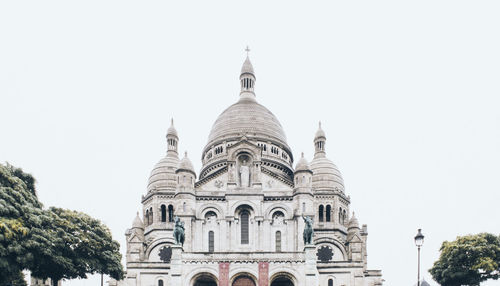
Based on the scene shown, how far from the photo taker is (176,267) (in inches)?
1916

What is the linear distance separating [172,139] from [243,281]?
92.2ft

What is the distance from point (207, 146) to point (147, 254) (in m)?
15.9

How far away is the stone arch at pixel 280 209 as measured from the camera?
5512 centimetres

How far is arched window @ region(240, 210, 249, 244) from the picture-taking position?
5436 centimetres

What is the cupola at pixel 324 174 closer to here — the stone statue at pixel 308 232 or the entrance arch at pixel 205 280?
the stone statue at pixel 308 232

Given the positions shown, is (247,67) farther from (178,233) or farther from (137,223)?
(178,233)

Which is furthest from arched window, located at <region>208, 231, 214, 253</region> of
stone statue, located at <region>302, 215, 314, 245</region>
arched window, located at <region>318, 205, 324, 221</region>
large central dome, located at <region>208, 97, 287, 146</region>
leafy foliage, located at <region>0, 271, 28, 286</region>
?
leafy foliage, located at <region>0, 271, 28, 286</region>

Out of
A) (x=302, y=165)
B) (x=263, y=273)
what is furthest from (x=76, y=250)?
(x=302, y=165)

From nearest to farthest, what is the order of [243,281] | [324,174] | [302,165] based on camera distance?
1. [243,281]
2. [302,165]
3. [324,174]

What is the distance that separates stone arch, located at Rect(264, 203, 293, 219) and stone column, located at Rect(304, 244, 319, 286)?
248 inches

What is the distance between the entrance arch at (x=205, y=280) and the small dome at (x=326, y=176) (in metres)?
19.8

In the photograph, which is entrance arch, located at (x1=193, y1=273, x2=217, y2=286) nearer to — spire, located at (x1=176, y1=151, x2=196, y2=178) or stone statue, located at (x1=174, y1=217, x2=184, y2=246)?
stone statue, located at (x1=174, y1=217, x2=184, y2=246)

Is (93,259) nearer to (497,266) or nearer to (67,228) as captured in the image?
(67,228)

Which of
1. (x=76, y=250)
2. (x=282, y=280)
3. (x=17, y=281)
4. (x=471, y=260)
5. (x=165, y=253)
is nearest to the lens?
(x=17, y=281)
